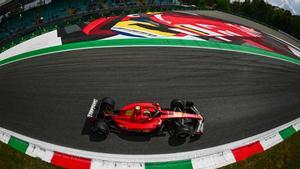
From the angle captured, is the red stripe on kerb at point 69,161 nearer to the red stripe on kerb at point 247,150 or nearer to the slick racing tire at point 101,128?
the slick racing tire at point 101,128

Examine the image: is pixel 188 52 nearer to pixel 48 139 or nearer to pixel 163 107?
pixel 163 107

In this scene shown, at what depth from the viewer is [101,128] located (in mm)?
14375

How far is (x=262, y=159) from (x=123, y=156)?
716 cm

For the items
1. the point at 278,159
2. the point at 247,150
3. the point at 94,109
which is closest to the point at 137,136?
the point at 94,109

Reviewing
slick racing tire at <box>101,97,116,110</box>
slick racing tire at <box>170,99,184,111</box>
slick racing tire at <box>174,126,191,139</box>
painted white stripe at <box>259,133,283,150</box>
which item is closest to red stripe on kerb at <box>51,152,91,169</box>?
slick racing tire at <box>101,97,116,110</box>

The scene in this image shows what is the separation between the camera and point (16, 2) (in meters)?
29.5

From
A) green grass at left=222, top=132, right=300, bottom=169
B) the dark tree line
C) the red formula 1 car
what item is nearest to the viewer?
green grass at left=222, top=132, right=300, bottom=169

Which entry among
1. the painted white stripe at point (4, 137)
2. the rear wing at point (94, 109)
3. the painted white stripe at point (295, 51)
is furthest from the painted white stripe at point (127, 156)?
the painted white stripe at point (295, 51)

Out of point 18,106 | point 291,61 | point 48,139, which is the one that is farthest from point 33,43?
point 291,61

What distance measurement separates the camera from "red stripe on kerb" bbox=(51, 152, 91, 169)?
1367 centimetres

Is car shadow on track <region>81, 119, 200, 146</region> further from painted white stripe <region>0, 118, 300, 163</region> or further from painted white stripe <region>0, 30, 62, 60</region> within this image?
Result: painted white stripe <region>0, 30, 62, 60</region>

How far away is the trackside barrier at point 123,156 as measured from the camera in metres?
13.9

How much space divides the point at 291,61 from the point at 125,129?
54.4ft

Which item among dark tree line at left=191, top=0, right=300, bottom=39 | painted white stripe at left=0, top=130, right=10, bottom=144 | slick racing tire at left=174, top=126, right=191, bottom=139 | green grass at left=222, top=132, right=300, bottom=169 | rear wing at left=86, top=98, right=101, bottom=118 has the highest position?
dark tree line at left=191, top=0, right=300, bottom=39
